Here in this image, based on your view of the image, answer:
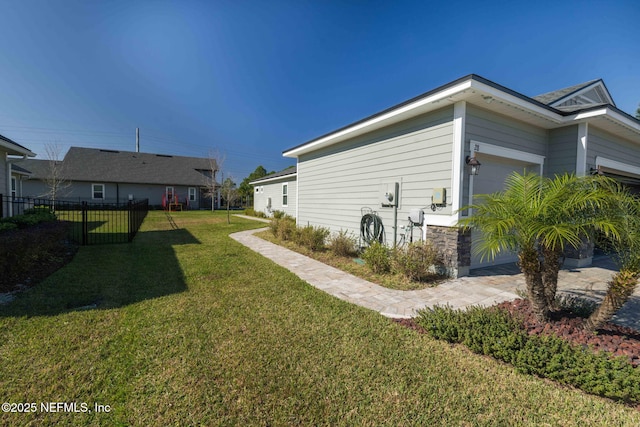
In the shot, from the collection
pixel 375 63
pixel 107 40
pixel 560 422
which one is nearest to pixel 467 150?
pixel 560 422

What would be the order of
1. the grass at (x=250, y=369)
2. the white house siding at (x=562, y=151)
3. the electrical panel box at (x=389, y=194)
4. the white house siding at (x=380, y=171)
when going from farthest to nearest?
the electrical panel box at (x=389, y=194), the white house siding at (x=562, y=151), the white house siding at (x=380, y=171), the grass at (x=250, y=369)

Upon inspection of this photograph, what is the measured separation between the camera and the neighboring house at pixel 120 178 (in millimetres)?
22047

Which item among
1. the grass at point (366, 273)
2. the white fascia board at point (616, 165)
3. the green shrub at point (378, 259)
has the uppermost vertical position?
the white fascia board at point (616, 165)

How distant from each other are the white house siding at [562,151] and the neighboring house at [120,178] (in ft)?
72.5

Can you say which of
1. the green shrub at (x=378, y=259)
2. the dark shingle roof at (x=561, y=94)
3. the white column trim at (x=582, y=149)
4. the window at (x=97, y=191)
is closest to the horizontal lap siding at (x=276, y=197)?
the green shrub at (x=378, y=259)

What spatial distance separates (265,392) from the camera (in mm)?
2041

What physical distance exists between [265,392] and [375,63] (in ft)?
41.4

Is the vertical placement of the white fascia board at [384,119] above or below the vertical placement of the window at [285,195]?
above

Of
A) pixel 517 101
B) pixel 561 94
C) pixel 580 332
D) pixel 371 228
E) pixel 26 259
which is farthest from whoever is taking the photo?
pixel 561 94

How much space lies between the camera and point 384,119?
6.21 metres

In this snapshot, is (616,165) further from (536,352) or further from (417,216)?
(536,352)

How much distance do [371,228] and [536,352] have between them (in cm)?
488

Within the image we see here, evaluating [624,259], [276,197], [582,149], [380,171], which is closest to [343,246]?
[380,171]

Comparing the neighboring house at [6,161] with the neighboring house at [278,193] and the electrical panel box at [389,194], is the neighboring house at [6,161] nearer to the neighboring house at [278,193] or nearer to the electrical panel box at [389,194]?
the neighboring house at [278,193]
